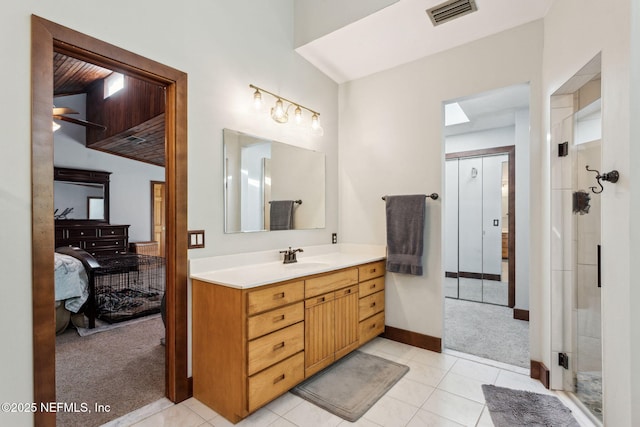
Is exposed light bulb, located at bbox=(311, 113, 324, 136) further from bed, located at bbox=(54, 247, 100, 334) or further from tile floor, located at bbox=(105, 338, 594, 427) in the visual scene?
bed, located at bbox=(54, 247, 100, 334)

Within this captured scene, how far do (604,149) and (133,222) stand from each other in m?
8.11

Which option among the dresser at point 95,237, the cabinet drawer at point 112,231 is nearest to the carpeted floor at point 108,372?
the dresser at point 95,237

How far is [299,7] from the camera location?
9.29 feet

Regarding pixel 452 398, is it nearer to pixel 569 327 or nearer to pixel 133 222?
pixel 569 327

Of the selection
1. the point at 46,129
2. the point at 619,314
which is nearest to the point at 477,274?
the point at 619,314

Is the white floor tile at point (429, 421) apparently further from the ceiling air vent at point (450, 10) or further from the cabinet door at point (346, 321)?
the ceiling air vent at point (450, 10)

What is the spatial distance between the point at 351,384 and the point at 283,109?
231cm

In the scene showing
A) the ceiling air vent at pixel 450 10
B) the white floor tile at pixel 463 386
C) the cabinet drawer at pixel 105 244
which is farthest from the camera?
the cabinet drawer at pixel 105 244

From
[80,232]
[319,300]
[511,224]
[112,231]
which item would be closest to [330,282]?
[319,300]

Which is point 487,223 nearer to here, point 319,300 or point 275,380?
point 319,300

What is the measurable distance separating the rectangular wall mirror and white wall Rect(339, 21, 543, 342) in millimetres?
446

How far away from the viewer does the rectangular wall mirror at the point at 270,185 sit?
2377 mm

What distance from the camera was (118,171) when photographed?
700cm

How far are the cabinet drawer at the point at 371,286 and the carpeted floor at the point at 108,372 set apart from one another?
5.53 ft
